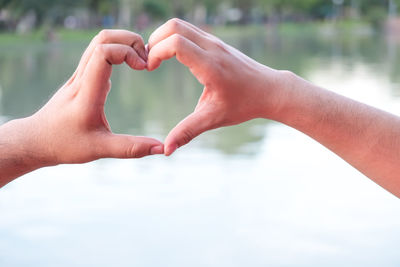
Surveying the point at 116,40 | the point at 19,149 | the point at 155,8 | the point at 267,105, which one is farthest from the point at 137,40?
the point at 155,8

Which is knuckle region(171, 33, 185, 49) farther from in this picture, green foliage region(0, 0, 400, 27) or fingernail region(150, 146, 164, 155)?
green foliage region(0, 0, 400, 27)

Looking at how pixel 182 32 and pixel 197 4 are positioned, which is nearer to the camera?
pixel 182 32

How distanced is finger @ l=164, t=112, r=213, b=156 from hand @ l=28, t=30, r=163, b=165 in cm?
5

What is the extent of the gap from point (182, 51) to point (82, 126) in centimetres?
31

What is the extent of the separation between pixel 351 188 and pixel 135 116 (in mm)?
3408

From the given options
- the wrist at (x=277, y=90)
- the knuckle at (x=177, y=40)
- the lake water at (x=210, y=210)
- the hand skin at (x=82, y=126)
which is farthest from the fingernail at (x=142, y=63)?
the lake water at (x=210, y=210)

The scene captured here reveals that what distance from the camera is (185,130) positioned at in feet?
4.01

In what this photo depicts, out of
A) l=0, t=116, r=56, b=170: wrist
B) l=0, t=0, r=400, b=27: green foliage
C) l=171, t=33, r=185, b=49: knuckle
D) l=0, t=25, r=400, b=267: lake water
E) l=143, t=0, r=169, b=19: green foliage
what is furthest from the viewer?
l=143, t=0, r=169, b=19: green foliage

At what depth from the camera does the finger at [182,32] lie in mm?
1174

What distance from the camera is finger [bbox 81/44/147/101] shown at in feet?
3.90

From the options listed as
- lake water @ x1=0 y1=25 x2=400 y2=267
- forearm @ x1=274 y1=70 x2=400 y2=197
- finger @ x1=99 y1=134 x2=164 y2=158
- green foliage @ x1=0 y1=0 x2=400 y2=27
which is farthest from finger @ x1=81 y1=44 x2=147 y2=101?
green foliage @ x1=0 y1=0 x2=400 y2=27

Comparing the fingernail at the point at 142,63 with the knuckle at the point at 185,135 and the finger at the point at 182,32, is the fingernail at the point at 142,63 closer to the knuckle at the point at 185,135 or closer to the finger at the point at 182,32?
the finger at the point at 182,32

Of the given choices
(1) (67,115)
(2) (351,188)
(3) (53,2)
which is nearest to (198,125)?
(1) (67,115)

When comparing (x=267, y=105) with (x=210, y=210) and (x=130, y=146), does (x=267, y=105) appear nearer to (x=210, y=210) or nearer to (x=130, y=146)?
(x=130, y=146)
